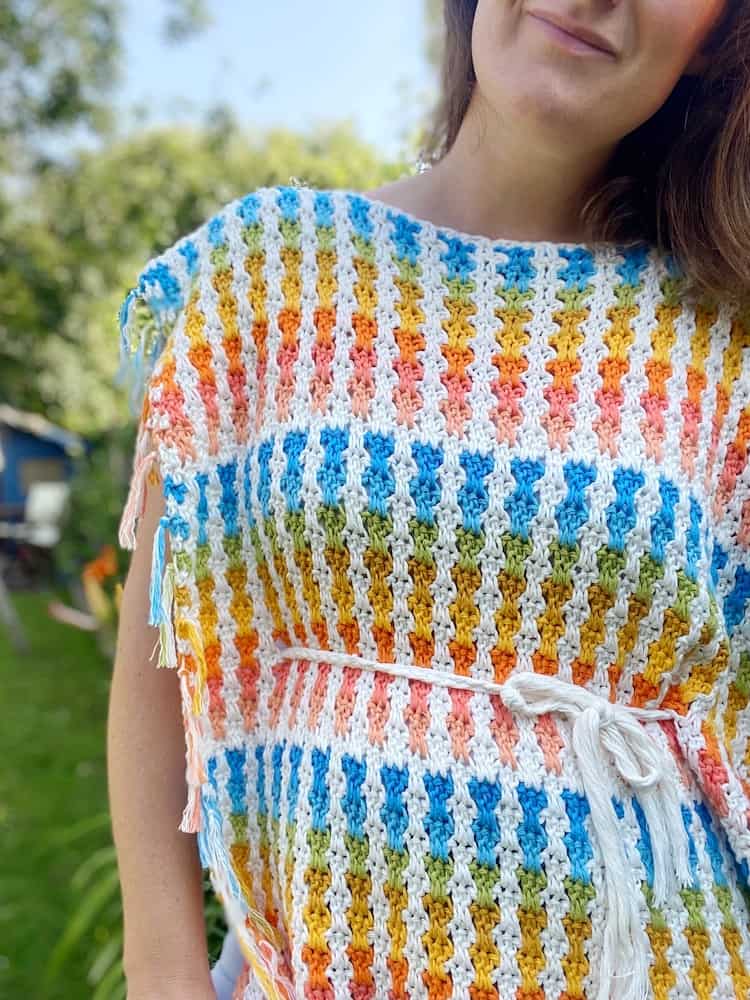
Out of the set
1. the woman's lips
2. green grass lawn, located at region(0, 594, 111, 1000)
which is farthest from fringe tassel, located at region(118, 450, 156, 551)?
green grass lawn, located at region(0, 594, 111, 1000)

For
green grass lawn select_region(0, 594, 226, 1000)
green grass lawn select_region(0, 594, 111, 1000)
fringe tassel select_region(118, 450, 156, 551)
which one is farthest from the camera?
green grass lawn select_region(0, 594, 111, 1000)

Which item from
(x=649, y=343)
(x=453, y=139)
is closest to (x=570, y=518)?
(x=649, y=343)

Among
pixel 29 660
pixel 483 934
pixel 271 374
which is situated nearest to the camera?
pixel 483 934

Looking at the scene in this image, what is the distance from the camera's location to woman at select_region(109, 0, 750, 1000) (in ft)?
2.58

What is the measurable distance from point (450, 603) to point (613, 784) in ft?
0.73

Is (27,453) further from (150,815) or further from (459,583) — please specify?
(459,583)

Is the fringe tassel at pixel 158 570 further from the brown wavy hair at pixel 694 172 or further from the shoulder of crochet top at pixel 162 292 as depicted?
Answer: the brown wavy hair at pixel 694 172

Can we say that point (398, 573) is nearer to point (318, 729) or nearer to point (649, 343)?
point (318, 729)

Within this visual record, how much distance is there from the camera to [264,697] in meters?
0.90

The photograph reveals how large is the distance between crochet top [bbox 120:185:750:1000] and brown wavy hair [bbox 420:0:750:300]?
0.15 ft

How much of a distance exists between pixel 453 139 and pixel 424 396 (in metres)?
0.46

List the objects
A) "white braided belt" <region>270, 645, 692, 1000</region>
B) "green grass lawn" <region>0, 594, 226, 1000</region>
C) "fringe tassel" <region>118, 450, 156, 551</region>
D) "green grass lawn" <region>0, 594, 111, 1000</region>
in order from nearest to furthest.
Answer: "white braided belt" <region>270, 645, 692, 1000</region> < "fringe tassel" <region>118, 450, 156, 551</region> < "green grass lawn" <region>0, 594, 226, 1000</region> < "green grass lawn" <region>0, 594, 111, 1000</region>

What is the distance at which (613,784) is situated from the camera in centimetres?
81

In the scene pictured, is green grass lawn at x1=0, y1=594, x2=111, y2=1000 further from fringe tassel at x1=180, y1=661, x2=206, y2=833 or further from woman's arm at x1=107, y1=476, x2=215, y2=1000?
fringe tassel at x1=180, y1=661, x2=206, y2=833
